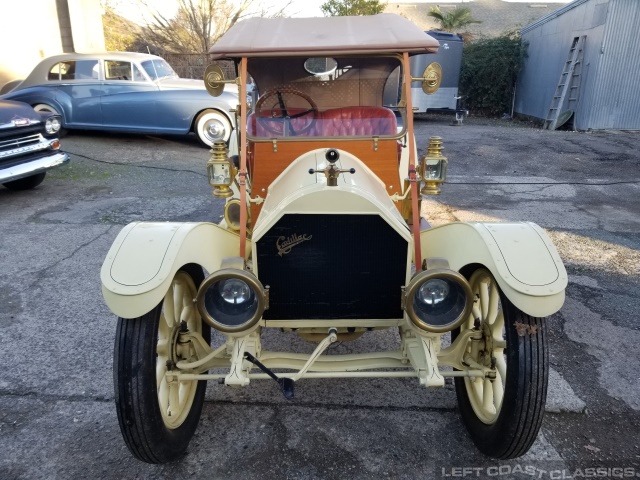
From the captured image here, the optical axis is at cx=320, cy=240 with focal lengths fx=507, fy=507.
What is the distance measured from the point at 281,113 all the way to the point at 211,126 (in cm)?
720

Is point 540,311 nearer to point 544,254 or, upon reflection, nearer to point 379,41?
point 544,254

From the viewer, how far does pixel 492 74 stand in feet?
58.9

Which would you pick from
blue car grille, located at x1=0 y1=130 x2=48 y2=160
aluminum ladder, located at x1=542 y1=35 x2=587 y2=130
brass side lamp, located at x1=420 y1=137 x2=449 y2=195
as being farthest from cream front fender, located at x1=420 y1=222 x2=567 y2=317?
aluminum ladder, located at x1=542 y1=35 x2=587 y2=130

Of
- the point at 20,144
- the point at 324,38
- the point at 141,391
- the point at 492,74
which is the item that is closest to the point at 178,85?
the point at 20,144

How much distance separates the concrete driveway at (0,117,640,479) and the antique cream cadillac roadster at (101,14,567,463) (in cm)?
26

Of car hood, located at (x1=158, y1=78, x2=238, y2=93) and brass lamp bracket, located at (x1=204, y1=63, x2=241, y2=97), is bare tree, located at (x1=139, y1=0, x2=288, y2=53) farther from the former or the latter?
brass lamp bracket, located at (x1=204, y1=63, x2=241, y2=97)

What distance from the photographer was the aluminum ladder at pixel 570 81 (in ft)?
46.0

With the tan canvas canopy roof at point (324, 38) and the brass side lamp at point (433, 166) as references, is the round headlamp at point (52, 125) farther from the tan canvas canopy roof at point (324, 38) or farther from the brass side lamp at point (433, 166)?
the brass side lamp at point (433, 166)

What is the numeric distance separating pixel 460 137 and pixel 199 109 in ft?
21.0

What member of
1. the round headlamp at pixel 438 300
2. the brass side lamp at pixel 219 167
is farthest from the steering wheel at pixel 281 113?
the round headlamp at pixel 438 300

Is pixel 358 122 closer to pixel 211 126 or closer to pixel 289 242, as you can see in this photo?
pixel 289 242

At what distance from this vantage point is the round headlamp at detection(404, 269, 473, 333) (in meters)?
2.17

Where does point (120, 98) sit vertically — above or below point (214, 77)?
below

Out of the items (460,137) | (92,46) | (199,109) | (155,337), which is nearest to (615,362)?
(155,337)
